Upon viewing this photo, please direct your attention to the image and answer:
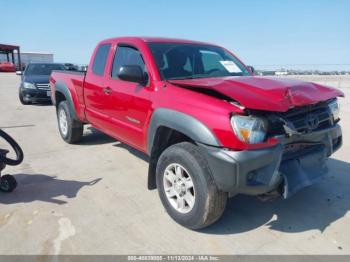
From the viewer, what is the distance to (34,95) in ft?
36.3

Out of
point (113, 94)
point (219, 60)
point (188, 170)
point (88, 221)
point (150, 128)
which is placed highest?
point (219, 60)

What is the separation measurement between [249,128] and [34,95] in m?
10.3

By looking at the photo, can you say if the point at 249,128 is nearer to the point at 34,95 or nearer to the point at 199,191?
the point at 199,191

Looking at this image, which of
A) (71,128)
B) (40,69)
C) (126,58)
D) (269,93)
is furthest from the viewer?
(40,69)

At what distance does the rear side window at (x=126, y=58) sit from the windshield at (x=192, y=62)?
198mm

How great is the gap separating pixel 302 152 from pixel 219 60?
1.86 meters

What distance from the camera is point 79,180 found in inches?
163

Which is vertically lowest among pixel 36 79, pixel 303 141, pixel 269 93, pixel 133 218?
pixel 133 218

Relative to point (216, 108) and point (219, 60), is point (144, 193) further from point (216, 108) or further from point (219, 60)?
point (219, 60)

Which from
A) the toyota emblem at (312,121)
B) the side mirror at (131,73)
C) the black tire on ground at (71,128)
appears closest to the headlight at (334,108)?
the toyota emblem at (312,121)

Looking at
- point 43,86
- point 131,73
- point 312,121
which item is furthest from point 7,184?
point 43,86

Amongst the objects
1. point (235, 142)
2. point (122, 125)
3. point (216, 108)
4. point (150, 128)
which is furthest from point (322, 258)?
point (122, 125)

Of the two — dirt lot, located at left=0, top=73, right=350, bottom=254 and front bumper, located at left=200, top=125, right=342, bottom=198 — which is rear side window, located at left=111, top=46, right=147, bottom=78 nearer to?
dirt lot, located at left=0, top=73, right=350, bottom=254

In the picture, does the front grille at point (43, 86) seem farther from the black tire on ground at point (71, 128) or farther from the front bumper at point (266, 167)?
the front bumper at point (266, 167)
